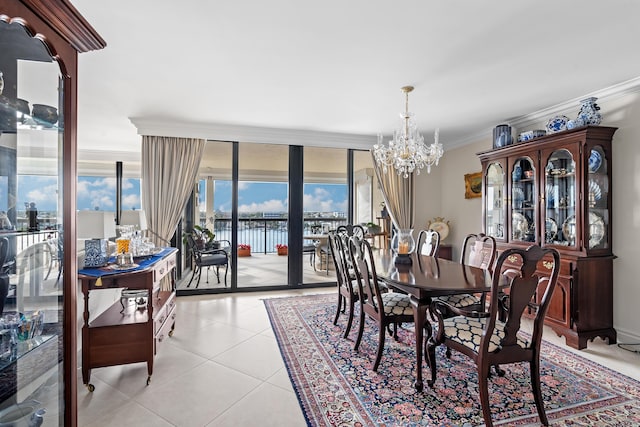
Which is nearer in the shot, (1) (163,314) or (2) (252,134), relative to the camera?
(1) (163,314)

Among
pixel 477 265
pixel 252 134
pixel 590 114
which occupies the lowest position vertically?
pixel 477 265

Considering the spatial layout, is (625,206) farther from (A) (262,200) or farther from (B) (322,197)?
(A) (262,200)

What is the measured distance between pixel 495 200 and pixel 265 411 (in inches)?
149

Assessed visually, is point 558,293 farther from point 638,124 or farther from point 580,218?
point 638,124

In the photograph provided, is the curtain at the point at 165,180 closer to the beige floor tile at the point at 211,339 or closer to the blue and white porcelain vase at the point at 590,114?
the beige floor tile at the point at 211,339

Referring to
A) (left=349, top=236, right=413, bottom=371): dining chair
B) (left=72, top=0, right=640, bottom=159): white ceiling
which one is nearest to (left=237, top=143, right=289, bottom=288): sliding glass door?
(left=72, top=0, right=640, bottom=159): white ceiling

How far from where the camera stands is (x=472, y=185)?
496cm

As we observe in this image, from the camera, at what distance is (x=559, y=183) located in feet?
11.2

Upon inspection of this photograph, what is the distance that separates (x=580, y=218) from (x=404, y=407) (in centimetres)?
256

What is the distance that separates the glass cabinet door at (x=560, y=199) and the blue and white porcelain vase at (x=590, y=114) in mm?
310

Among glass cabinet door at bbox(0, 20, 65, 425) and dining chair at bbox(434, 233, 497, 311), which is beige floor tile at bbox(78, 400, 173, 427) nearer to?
glass cabinet door at bbox(0, 20, 65, 425)

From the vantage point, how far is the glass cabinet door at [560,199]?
3.22 meters

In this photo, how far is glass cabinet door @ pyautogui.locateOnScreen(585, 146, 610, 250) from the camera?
3119 mm

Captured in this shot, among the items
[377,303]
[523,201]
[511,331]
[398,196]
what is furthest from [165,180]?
[523,201]
